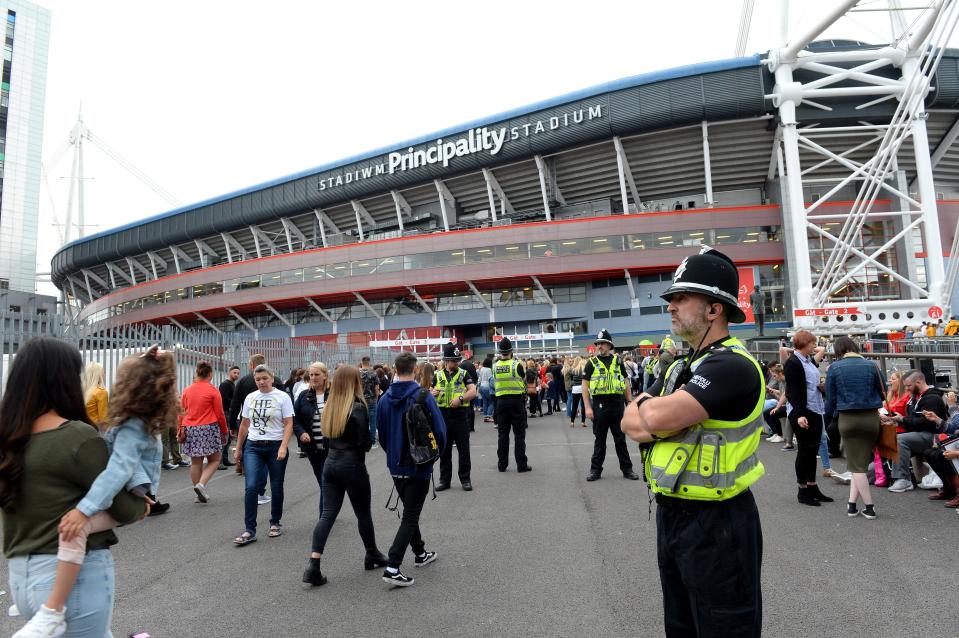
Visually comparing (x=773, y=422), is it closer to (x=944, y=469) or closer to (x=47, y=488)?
(x=944, y=469)

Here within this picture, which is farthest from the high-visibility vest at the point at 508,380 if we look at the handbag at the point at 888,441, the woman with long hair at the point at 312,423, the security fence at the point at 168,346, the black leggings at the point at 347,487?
the security fence at the point at 168,346

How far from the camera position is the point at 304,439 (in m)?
6.00

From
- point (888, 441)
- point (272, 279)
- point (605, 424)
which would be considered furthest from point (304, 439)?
point (272, 279)

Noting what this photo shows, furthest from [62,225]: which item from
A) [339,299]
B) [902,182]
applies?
[902,182]

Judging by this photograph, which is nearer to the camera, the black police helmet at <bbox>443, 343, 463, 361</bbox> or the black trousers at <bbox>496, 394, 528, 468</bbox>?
the black police helmet at <bbox>443, 343, 463, 361</bbox>

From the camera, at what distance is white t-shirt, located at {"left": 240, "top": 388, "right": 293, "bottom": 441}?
5.78 meters

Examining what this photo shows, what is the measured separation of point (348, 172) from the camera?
38.9m

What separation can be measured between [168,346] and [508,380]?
7368mm

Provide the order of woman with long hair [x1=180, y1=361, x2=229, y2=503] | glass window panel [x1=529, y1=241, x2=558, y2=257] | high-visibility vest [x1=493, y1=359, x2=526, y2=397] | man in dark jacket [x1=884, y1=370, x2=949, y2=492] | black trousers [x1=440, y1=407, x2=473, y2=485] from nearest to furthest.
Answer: man in dark jacket [x1=884, y1=370, x2=949, y2=492], woman with long hair [x1=180, y1=361, x2=229, y2=503], black trousers [x1=440, y1=407, x2=473, y2=485], high-visibility vest [x1=493, y1=359, x2=526, y2=397], glass window panel [x1=529, y1=241, x2=558, y2=257]

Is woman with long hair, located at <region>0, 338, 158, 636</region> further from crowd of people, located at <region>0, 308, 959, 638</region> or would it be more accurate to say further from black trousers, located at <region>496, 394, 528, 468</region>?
black trousers, located at <region>496, 394, 528, 468</region>

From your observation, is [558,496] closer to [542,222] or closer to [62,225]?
[542,222]

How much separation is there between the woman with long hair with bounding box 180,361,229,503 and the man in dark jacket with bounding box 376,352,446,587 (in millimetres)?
3778

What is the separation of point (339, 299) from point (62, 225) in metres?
52.2

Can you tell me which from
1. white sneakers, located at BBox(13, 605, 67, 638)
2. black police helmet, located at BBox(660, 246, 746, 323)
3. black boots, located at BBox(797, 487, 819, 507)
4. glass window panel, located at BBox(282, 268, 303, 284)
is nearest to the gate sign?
black boots, located at BBox(797, 487, 819, 507)
